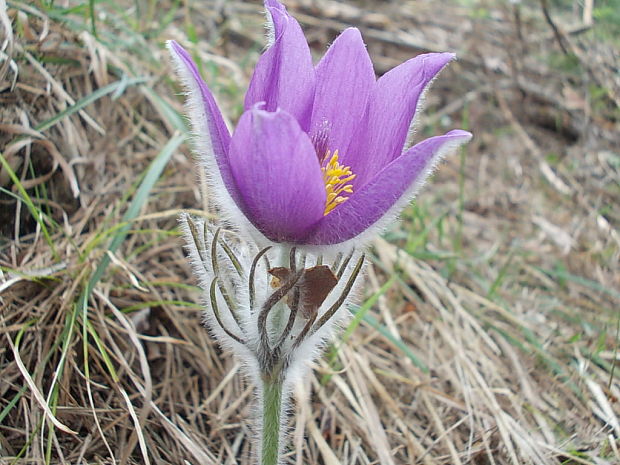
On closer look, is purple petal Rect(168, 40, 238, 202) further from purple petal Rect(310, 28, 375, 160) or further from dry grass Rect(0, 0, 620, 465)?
dry grass Rect(0, 0, 620, 465)

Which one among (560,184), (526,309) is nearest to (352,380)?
(526,309)

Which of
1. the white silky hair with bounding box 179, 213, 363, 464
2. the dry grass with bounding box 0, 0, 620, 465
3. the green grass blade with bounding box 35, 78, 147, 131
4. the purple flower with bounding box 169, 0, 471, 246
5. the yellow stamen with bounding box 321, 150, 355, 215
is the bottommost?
the dry grass with bounding box 0, 0, 620, 465

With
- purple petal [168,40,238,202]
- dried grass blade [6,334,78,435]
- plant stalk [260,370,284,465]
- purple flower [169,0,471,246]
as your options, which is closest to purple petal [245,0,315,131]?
purple flower [169,0,471,246]

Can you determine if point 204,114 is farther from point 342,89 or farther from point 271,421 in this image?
point 271,421

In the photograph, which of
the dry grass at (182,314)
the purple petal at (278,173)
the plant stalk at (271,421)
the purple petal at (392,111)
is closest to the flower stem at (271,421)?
the plant stalk at (271,421)

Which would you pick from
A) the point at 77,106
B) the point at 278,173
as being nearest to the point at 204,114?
the point at 278,173

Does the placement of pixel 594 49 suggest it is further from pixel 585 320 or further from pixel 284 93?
pixel 284 93
